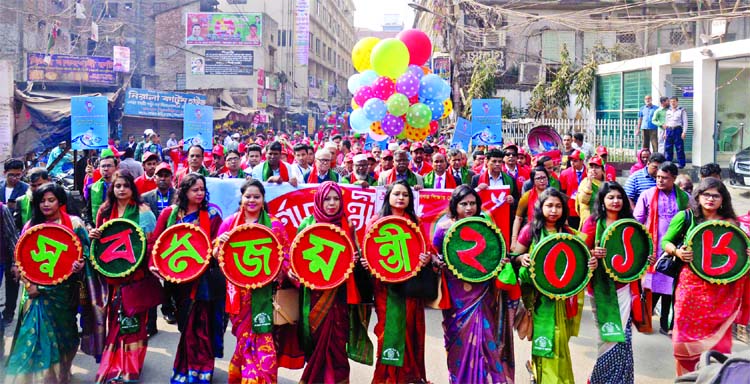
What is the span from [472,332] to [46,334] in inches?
110

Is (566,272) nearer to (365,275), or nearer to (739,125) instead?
(365,275)

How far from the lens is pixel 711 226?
13.6 feet

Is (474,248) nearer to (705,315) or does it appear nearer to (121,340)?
(705,315)

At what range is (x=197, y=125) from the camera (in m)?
11.6

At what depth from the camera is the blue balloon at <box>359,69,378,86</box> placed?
37.6ft

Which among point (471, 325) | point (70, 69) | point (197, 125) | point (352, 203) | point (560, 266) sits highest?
point (70, 69)

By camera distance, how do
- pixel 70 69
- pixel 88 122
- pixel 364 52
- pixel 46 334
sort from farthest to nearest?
pixel 70 69 → pixel 364 52 → pixel 88 122 → pixel 46 334

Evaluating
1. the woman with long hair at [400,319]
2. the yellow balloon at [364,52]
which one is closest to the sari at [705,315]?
the woman with long hair at [400,319]

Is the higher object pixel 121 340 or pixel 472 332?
pixel 472 332

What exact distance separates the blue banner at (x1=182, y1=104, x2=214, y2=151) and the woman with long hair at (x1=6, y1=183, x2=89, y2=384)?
714 cm

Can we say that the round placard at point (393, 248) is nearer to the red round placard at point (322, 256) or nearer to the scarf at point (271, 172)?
the red round placard at point (322, 256)

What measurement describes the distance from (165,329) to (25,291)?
1765 mm

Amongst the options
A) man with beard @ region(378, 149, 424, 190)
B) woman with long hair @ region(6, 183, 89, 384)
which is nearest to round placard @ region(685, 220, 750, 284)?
man with beard @ region(378, 149, 424, 190)

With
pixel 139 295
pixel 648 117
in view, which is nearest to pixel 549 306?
pixel 139 295
